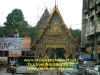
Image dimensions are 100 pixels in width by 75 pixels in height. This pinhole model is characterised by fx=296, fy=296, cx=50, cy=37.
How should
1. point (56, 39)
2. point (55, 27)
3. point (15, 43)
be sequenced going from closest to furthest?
point (56, 39) < point (55, 27) < point (15, 43)

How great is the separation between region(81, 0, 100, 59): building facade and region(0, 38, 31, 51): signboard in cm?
1059

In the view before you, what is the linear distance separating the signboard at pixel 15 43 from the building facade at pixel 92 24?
417 inches

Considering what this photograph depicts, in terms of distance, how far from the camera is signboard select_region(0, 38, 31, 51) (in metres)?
55.3

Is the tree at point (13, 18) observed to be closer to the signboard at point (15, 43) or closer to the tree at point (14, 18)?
the tree at point (14, 18)

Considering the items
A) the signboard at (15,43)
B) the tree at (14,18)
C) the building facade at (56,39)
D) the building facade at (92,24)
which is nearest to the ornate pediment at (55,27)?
the building facade at (56,39)

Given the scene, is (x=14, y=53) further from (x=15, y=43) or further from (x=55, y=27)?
(x=55, y=27)

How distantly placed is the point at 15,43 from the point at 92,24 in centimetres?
1663

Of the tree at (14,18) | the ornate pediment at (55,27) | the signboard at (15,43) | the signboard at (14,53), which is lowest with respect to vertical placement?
the signboard at (14,53)

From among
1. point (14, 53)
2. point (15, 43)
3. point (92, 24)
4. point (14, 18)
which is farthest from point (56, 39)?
point (14, 18)

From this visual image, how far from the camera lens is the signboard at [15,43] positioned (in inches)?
2176

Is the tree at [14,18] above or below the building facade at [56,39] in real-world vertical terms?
above

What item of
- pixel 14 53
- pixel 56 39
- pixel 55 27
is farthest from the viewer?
pixel 14 53

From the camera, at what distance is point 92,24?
45.6 m

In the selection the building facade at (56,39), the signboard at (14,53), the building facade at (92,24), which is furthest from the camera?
the signboard at (14,53)
